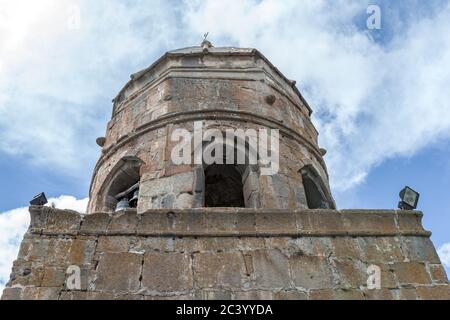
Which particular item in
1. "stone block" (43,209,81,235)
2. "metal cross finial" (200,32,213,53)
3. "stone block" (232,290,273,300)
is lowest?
"stone block" (232,290,273,300)

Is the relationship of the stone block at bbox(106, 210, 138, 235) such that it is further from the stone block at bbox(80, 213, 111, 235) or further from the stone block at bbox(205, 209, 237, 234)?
the stone block at bbox(205, 209, 237, 234)

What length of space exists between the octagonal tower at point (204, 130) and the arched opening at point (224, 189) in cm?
2

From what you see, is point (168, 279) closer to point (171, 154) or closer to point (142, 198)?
point (142, 198)

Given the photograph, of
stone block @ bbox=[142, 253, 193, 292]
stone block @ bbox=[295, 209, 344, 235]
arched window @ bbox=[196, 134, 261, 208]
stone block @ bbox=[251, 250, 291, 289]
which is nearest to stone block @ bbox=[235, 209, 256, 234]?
stone block @ bbox=[251, 250, 291, 289]

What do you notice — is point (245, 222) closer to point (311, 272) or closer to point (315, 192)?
point (311, 272)

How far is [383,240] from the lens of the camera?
4297mm

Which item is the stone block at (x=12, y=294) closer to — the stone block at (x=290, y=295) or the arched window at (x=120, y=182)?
the stone block at (x=290, y=295)

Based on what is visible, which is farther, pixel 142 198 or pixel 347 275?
pixel 142 198

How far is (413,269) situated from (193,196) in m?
2.31

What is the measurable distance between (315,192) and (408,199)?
1.77 metres

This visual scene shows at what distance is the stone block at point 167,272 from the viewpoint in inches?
148

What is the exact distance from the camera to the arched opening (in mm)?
6629

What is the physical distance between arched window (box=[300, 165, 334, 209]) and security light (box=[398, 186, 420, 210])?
5.36ft
